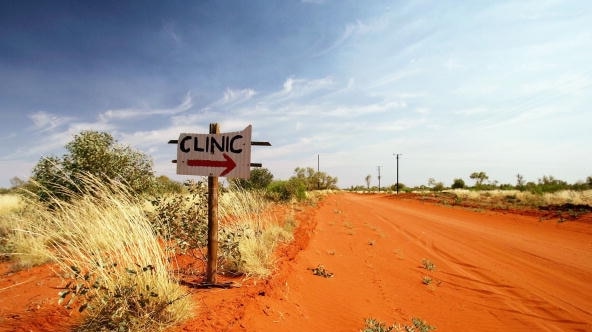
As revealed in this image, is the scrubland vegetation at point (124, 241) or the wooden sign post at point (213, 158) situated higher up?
the wooden sign post at point (213, 158)

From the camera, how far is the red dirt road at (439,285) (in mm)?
4676

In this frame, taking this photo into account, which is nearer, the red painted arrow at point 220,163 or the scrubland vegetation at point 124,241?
the scrubland vegetation at point 124,241

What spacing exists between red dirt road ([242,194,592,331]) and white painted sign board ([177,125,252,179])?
1900 millimetres

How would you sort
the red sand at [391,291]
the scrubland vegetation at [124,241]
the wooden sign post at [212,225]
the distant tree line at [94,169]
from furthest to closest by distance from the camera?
the distant tree line at [94,169] → the wooden sign post at [212,225] → the red sand at [391,291] → the scrubland vegetation at [124,241]

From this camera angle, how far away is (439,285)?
6.47 metres

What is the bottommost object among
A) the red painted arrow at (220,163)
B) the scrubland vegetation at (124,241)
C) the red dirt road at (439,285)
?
the red dirt road at (439,285)

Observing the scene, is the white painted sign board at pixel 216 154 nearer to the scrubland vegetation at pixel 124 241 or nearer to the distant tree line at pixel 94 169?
the scrubland vegetation at pixel 124 241

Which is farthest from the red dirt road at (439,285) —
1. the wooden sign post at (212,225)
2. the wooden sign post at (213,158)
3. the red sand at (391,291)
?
the wooden sign post at (213,158)

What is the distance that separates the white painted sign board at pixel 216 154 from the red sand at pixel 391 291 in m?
1.79

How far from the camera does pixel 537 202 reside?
67.5 ft

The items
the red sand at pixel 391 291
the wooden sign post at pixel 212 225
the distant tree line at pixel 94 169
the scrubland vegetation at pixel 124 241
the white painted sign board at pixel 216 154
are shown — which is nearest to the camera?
the scrubland vegetation at pixel 124 241

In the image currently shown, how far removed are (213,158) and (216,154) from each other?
0.08 metres

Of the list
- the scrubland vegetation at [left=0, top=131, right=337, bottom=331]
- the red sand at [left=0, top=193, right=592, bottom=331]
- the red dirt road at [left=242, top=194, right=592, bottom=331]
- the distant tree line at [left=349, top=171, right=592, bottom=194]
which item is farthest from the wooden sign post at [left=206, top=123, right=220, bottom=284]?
the distant tree line at [left=349, top=171, right=592, bottom=194]

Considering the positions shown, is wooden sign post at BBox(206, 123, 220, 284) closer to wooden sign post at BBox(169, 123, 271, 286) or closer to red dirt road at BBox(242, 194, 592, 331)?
wooden sign post at BBox(169, 123, 271, 286)
